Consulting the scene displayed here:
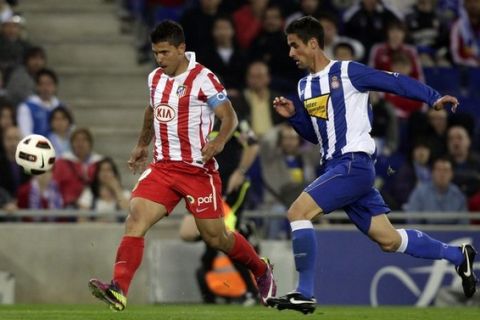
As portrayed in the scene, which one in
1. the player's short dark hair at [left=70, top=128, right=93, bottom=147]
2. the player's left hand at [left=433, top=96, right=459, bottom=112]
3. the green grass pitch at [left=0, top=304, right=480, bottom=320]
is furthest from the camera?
the player's short dark hair at [left=70, top=128, right=93, bottom=147]

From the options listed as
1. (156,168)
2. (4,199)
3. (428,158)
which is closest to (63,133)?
(4,199)

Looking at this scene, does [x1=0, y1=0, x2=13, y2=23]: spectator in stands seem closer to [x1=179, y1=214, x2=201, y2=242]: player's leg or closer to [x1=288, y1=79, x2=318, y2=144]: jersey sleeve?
[x1=179, y1=214, x2=201, y2=242]: player's leg

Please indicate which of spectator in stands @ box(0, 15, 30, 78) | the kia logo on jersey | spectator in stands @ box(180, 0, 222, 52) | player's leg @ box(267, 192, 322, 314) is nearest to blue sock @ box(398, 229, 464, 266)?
player's leg @ box(267, 192, 322, 314)

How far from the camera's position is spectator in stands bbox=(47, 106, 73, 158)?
57.2ft

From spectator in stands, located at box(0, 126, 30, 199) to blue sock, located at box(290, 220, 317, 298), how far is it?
624 centimetres

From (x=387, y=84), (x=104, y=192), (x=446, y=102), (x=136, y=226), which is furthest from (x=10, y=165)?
(x=446, y=102)

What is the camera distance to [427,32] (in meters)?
20.6

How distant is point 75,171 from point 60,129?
67 cm

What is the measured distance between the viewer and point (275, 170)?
17625 millimetres

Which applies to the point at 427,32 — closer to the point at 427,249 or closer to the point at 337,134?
Answer: the point at 427,249

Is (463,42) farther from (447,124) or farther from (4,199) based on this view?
(4,199)

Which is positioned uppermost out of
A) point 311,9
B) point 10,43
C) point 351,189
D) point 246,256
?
point 311,9

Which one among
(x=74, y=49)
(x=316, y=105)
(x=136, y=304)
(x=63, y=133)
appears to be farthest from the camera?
(x=74, y=49)

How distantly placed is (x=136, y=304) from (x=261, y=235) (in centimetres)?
153
